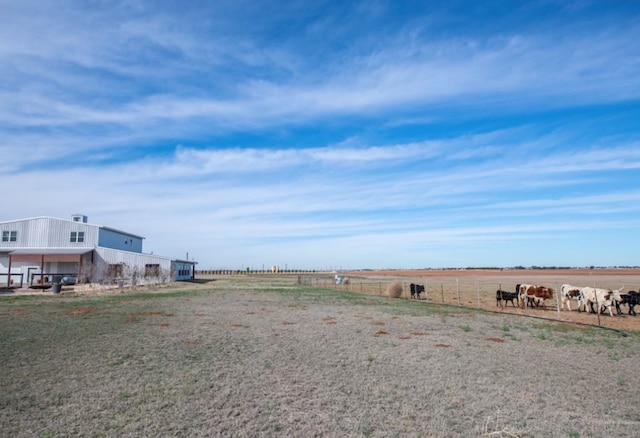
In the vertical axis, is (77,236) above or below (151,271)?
above

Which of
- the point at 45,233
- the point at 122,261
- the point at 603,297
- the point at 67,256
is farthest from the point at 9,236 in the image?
the point at 603,297

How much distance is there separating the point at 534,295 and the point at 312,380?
21.1 meters

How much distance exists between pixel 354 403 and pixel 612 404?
461cm

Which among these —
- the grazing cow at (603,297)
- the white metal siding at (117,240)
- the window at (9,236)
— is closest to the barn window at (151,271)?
the white metal siding at (117,240)

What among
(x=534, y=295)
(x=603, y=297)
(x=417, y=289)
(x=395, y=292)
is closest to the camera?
(x=603, y=297)

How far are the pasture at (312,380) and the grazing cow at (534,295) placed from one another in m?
9.55

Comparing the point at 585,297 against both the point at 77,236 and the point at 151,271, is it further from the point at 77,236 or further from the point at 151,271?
the point at 77,236

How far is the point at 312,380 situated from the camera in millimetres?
8633

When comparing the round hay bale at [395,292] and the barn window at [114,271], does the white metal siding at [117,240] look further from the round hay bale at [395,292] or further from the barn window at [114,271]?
the round hay bale at [395,292]

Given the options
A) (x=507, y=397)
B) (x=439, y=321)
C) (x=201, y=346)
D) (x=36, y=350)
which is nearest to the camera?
(x=507, y=397)

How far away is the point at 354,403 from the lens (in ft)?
23.9

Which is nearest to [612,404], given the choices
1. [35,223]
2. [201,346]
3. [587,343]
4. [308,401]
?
[308,401]

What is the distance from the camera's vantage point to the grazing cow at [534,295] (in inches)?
976

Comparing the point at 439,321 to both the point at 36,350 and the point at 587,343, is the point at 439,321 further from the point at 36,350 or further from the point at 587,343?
the point at 36,350
